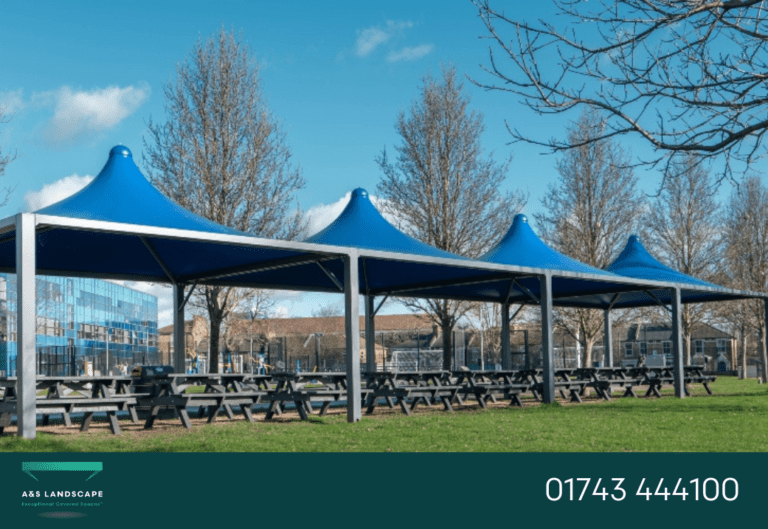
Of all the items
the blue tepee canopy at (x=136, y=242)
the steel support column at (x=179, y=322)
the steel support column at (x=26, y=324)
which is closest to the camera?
the steel support column at (x=26, y=324)

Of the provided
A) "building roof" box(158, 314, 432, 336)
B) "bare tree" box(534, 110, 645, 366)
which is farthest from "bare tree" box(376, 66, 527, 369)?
"building roof" box(158, 314, 432, 336)

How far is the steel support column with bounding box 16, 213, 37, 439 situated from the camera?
9742mm

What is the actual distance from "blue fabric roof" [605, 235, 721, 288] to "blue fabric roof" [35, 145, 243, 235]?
12098mm

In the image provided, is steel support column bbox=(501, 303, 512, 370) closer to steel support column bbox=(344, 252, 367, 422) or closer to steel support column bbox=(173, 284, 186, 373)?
steel support column bbox=(173, 284, 186, 373)

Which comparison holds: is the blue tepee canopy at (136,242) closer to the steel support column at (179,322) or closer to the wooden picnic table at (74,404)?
the steel support column at (179,322)

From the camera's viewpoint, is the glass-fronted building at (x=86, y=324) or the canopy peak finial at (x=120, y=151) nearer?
the canopy peak finial at (x=120, y=151)

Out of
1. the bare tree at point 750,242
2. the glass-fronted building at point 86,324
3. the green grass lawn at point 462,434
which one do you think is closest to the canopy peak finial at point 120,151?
the green grass lawn at point 462,434

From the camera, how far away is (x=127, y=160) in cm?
1380

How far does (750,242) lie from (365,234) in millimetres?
24134

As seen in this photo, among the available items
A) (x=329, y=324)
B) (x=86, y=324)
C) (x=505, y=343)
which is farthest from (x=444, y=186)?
(x=329, y=324)

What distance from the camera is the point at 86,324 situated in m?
57.9

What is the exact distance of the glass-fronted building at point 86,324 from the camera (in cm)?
4100

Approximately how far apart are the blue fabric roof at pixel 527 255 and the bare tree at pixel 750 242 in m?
17.5

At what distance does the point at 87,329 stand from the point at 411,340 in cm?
3692
